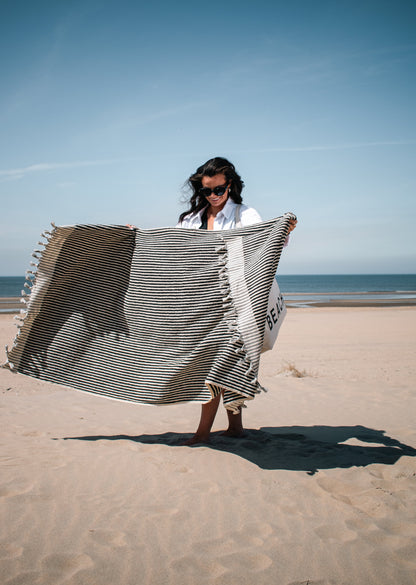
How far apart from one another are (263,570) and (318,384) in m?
4.28

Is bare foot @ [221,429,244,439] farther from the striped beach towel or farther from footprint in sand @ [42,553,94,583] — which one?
footprint in sand @ [42,553,94,583]

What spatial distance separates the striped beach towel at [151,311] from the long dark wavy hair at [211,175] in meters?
0.51

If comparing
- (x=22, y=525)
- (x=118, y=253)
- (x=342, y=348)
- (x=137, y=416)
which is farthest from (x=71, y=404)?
(x=342, y=348)

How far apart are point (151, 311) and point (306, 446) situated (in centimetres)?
177

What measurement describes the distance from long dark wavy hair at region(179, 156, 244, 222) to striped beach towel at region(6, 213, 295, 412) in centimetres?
51

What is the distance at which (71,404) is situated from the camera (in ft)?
16.7

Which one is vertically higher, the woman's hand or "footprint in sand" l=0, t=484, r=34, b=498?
the woman's hand

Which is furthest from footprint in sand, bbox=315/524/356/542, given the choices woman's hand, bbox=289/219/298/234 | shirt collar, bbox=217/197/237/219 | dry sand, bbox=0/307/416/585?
shirt collar, bbox=217/197/237/219

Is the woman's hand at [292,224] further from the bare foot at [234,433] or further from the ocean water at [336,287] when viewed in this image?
the ocean water at [336,287]

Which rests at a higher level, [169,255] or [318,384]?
[169,255]

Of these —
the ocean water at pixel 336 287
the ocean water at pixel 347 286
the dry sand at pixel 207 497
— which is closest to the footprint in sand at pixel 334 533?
the dry sand at pixel 207 497

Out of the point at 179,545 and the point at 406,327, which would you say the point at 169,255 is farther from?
the point at 406,327

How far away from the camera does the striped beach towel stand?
290 cm

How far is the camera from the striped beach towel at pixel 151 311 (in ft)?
9.50
